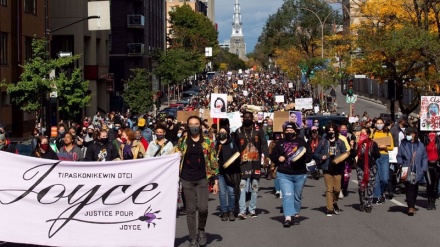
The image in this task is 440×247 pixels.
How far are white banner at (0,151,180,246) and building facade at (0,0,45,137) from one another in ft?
80.9

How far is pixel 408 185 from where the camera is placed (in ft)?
50.4

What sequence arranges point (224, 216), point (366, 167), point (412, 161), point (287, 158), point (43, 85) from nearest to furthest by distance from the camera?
point (287, 158)
point (224, 216)
point (412, 161)
point (366, 167)
point (43, 85)

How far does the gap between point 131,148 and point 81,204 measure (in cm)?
450

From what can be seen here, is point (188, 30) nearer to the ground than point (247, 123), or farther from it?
farther from it

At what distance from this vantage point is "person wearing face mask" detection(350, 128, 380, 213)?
1603 cm

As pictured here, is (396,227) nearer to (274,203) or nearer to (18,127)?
(274,203)

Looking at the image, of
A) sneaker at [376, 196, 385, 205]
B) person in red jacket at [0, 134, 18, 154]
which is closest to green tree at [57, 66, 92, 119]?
sneaker at [376, 196, 385, 205]

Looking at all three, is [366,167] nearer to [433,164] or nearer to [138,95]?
[433,164]

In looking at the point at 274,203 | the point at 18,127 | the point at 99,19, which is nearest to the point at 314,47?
the point at 18,127

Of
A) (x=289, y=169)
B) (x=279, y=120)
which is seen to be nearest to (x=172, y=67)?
(x=279, y=120)

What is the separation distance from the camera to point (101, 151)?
1577cm

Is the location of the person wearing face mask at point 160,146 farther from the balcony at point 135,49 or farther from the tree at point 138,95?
the balcony at point 135,49

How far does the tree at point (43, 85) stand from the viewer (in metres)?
30.7

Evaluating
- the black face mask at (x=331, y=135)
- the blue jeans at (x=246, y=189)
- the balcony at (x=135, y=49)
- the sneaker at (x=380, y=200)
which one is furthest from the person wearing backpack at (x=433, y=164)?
the balcony at (x=135, y=49)
